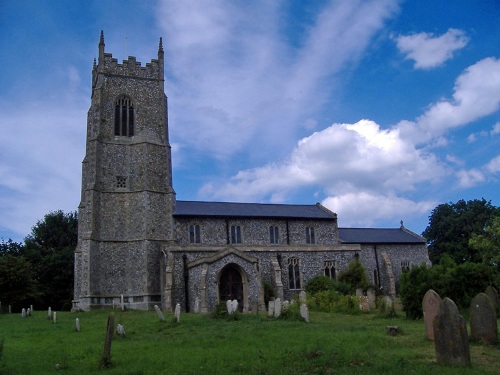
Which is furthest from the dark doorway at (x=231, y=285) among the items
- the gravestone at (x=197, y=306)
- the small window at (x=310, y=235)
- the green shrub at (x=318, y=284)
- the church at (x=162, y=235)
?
the small window at (x=310, y=235)

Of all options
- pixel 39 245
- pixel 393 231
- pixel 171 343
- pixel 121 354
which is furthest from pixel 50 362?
pixel 39 245

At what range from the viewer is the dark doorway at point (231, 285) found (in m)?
33.6

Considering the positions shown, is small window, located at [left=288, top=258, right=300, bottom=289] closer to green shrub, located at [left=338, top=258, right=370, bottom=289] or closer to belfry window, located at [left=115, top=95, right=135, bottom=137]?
green shrub, located at [left=338, top=258, right=370, bottom=289]

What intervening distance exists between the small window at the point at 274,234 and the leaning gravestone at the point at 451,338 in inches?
1144

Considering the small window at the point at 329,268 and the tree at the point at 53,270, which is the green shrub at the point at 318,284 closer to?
the small window at the point at 329,268

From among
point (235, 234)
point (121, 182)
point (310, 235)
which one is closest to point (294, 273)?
point (310, 235)

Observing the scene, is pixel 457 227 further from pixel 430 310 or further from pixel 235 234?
pixel 430 310

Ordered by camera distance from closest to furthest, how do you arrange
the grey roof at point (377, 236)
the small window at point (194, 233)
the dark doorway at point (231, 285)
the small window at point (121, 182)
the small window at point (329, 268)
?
the dark doorway at point (231, 285) < the small window at point (194, 233) < the small window at point (121, 182) < the small window at point (329, 268) < the grey roof at point (377, 236)

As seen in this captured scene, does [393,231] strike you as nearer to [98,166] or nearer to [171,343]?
[98,166]

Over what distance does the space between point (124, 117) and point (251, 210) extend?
13.0 m

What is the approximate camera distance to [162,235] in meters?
37.7

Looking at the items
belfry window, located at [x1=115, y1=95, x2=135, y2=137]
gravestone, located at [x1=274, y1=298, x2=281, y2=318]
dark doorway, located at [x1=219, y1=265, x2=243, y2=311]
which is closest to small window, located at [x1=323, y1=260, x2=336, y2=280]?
dark doorway, located at [x1=219, y1=265, x2=243, y2=311]

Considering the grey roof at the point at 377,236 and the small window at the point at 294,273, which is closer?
the small window at the point at 294,273

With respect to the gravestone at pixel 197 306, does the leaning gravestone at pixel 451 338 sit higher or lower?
lower
